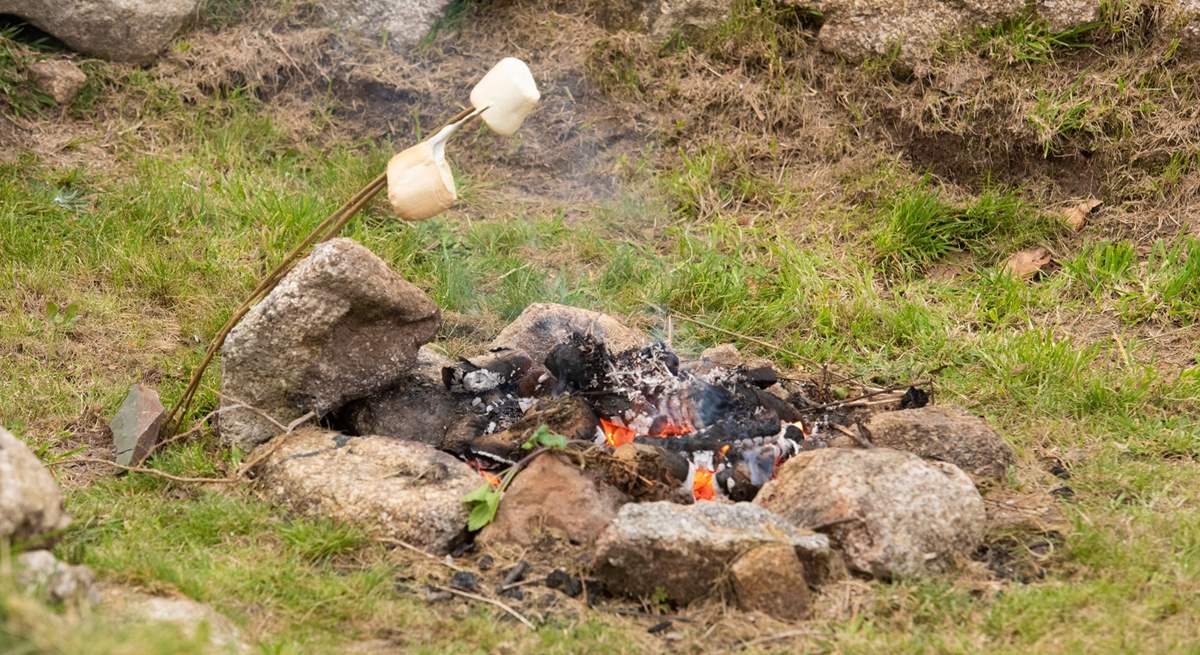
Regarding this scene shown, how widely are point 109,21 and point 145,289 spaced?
2.04m

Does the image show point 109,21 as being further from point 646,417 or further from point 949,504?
point 949,504

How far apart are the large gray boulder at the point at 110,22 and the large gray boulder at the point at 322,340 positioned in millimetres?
3444

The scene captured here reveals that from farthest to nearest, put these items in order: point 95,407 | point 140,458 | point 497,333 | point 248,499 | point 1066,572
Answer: point 497,333 < point 95,407 < point 140,458 < point 248,499 < point 1066,572

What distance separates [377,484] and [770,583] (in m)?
1.37

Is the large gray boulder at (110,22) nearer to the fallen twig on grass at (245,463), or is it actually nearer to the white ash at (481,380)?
the fallen twig on grass at (245,463)

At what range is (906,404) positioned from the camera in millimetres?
5195

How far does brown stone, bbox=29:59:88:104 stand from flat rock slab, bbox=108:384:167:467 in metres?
2.89

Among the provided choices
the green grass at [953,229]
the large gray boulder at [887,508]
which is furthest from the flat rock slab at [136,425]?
the green grass at [953,229]

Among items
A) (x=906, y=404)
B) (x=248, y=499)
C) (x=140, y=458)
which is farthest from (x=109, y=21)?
(x=906, y=404)

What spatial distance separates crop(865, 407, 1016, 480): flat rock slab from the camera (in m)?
4.73

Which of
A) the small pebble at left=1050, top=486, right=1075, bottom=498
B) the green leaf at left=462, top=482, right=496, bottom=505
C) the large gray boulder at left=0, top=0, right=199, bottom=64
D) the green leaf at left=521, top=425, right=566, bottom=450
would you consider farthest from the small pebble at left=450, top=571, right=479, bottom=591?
the large gray boulder at left=0, top=0, right=199, bottom=64

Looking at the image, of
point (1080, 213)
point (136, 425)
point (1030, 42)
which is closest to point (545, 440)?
point (136, 425)

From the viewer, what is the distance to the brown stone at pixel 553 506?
4.33 m

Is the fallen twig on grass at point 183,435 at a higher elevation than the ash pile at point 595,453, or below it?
below
